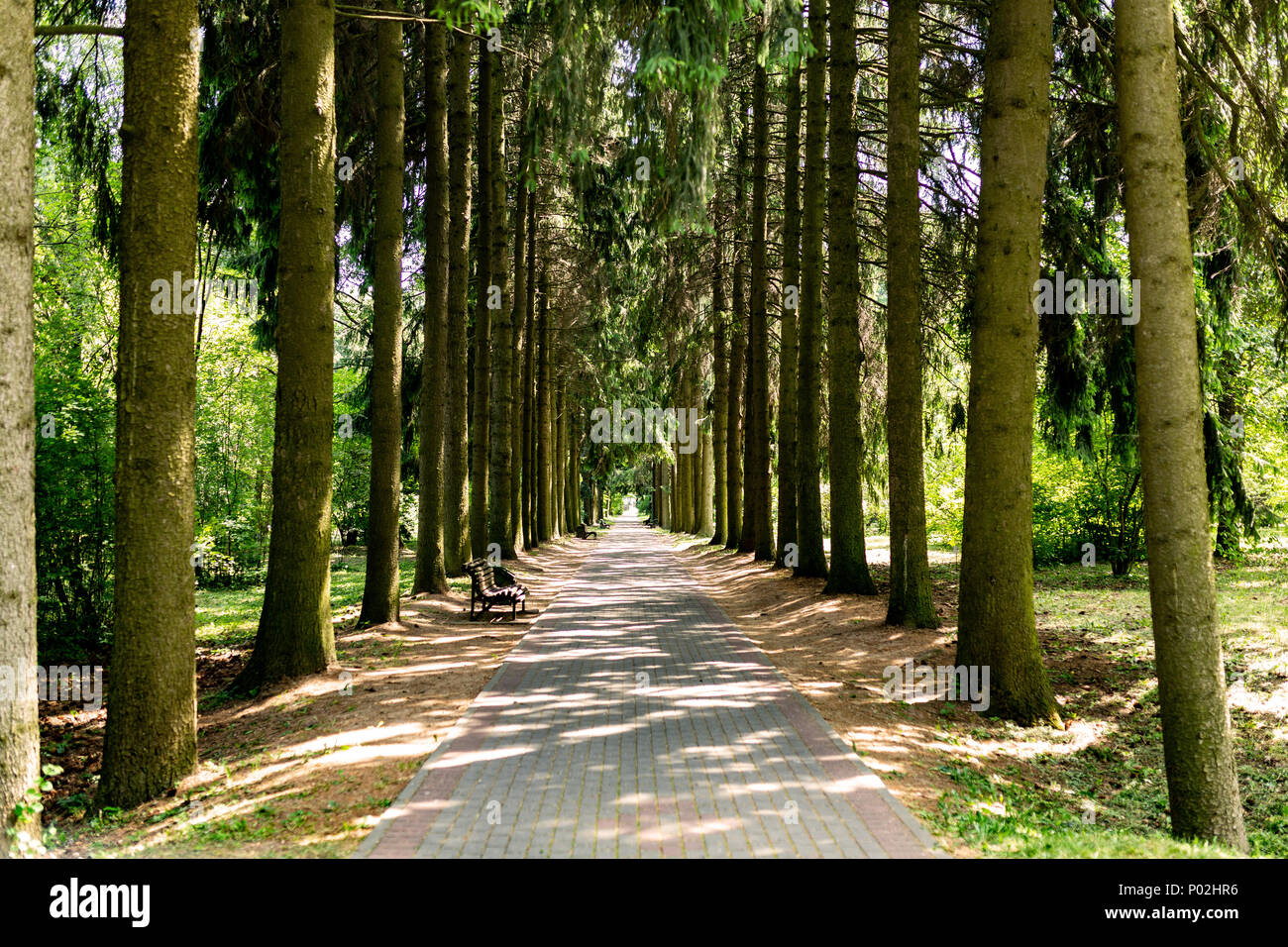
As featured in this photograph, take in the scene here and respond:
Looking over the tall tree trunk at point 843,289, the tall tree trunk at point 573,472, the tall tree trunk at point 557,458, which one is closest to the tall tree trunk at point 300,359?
the tall tree trunk at point 843,289

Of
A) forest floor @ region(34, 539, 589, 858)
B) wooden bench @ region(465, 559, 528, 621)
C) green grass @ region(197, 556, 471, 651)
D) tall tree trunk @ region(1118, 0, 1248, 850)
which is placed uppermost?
tall tree trunk @ region(1118, 0, 1248, 850)

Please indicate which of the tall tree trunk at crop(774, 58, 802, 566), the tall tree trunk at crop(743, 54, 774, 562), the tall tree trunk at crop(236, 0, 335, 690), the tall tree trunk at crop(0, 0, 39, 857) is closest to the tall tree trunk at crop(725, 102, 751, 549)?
the tall tree trunk at crop(743, 54, 774, 562)

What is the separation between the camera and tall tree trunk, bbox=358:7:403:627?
11.7 meters

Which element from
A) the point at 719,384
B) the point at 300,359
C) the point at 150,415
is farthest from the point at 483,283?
the point at 150,415

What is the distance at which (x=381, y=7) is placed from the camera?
12445 millimetres

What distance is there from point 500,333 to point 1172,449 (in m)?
16.6

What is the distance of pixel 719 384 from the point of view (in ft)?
96.5

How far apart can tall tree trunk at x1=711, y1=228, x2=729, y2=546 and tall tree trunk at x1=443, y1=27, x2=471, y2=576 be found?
9.45 metres

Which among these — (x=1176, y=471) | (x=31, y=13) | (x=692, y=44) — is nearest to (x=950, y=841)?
(x=1176, y=471)

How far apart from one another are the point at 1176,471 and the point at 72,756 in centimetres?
921

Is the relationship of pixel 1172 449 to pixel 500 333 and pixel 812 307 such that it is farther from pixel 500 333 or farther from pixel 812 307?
pixel 500 333

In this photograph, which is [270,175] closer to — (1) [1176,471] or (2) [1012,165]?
(2) [1012,165]

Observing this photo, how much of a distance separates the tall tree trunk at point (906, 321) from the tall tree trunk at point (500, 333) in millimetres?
10059

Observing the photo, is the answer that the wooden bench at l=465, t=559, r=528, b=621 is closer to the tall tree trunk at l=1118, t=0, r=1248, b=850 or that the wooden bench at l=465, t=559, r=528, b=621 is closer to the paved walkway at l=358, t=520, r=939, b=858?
the paved walkway at l=358, t=520, r=939, b=858
